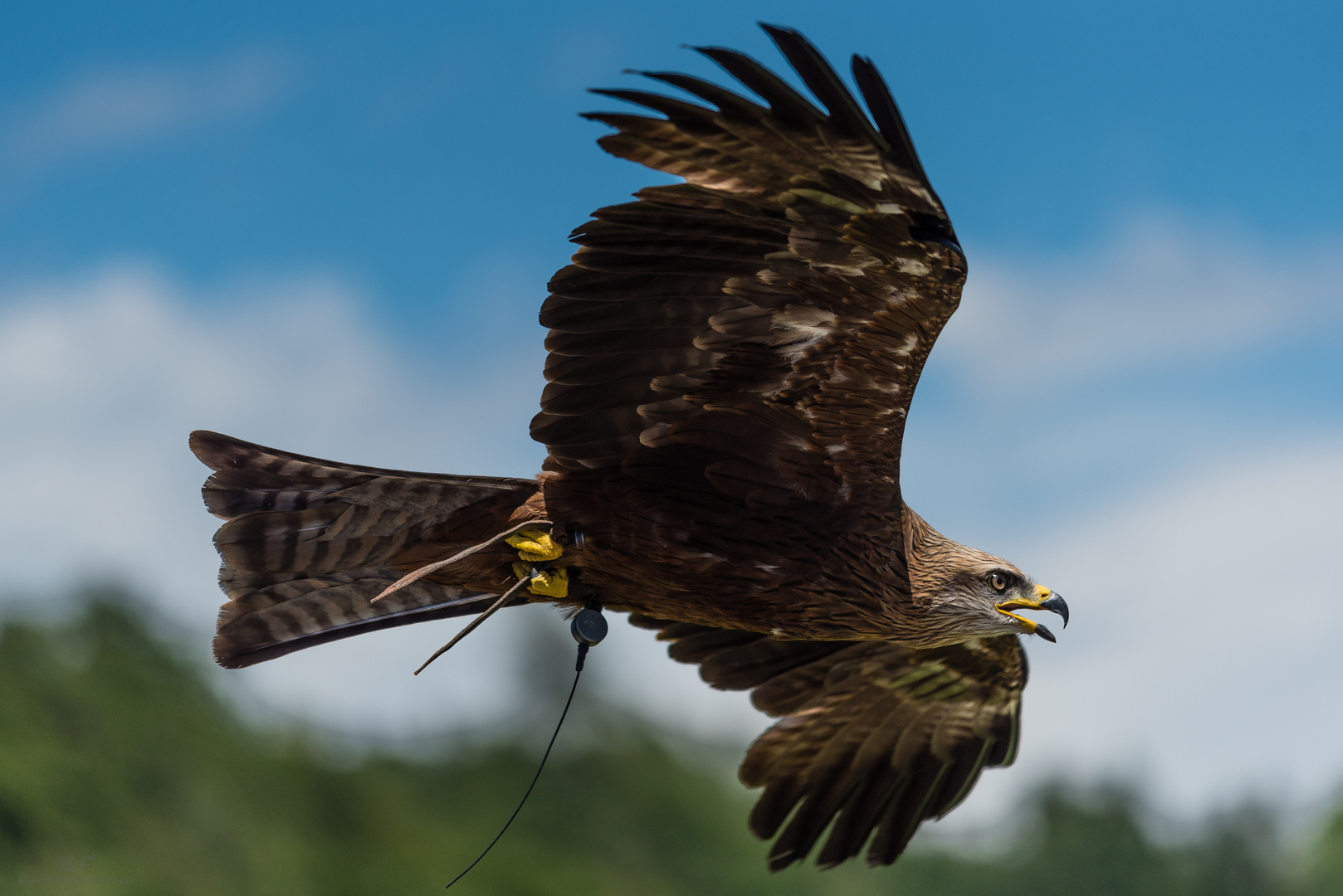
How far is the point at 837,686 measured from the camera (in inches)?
317

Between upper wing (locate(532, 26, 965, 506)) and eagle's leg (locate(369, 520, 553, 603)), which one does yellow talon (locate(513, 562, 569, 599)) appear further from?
upper wing (locate(532, 26, 965, 506))

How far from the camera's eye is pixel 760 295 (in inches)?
215

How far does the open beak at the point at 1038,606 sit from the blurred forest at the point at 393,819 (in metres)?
15.3

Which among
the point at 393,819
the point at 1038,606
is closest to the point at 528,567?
the point at 1038,606

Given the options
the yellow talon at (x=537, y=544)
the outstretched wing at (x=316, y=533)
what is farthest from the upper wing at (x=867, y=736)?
the outstretched wing at (x=316, y=533)

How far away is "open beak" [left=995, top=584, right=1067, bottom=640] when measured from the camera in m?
6.50

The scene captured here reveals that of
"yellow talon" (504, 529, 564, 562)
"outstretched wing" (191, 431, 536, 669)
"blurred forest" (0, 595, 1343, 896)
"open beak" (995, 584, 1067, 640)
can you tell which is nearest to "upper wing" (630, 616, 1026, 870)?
"open beak" (995, 584, 1067, 640)

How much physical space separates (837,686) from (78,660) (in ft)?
67.3

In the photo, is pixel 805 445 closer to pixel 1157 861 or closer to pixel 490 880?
pixel 490 880

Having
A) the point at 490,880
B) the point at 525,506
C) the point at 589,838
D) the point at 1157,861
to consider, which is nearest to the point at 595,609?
the point at 525,506

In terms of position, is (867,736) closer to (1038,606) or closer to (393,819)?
(1038,606)

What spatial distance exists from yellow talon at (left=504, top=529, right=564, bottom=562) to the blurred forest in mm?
14345

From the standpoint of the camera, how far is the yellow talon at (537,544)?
6066mm

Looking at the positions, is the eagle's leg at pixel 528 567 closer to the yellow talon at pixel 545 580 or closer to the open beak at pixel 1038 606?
the yellow talon at pixel 545 580
